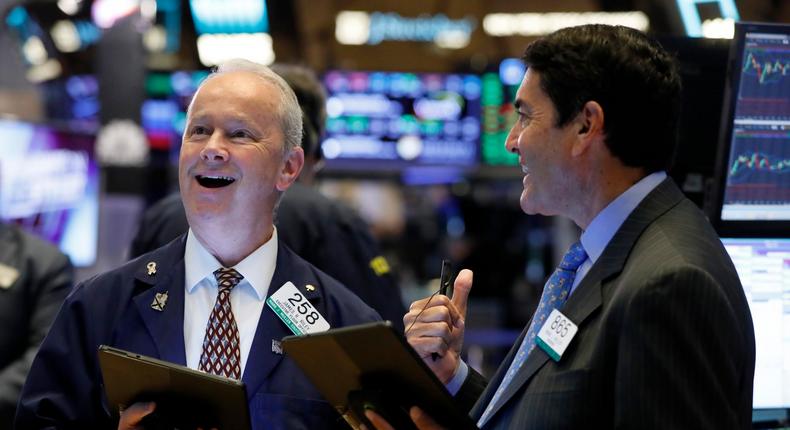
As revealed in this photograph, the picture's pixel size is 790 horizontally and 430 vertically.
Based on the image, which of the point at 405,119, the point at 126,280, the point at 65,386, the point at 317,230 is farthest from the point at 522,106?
the point at 405,119

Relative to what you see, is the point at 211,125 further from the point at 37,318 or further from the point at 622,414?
the point at 37,318

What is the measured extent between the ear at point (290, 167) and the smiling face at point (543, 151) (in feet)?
2.27

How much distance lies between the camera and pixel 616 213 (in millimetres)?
2041

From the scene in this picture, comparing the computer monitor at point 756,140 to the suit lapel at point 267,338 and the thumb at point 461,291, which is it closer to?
the thumb at point 461,291

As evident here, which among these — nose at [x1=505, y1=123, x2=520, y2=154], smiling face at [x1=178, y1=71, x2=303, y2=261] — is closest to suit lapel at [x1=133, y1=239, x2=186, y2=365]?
smiling face at [x1=178, y1=71, x2=303, y2=261]

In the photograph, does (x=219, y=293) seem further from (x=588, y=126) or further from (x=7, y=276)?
(x=7, y=276)

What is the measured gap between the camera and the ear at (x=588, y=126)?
2014 millimetres

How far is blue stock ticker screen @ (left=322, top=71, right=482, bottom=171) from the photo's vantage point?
719cm

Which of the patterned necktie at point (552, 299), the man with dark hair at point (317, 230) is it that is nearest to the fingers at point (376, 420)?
the patterned necktie at point (552, 299)

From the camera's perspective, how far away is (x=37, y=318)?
3906mm

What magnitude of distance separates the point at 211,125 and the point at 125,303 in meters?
0.47

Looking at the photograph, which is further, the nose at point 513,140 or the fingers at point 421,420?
the nose at point 513,140

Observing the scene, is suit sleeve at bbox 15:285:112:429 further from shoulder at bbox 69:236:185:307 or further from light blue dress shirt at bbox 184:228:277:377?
light blue dress shirt at bbox 184:228:277:377

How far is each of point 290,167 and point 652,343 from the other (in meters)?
1.22
